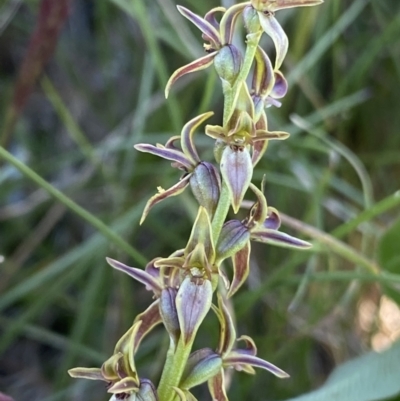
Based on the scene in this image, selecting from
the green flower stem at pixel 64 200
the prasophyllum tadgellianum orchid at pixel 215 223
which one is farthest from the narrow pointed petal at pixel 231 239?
the green flower stem at pixel 64 200

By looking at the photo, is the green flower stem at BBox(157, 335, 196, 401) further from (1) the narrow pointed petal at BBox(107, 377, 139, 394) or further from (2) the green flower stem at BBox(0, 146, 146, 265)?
(2) the green flower stem at BBox(0, 146, 146, 265)

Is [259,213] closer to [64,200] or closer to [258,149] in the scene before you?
[258,149]

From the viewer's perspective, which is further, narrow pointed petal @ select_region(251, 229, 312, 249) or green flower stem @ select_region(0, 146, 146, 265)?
green flower stem @ select_region(0, 146, 146, 265)

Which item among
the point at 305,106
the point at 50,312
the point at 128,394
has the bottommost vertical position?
the point at 50,312

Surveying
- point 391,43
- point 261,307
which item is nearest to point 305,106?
point 391,43

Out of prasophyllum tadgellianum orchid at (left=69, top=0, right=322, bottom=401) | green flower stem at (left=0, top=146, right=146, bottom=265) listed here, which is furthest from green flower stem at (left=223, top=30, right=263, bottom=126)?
green flower stem at (left=0, top=146, right=146, bottom=265)

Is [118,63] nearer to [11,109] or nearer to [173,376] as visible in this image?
[11,109]
